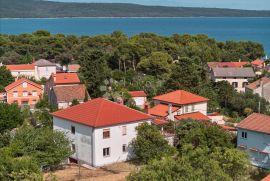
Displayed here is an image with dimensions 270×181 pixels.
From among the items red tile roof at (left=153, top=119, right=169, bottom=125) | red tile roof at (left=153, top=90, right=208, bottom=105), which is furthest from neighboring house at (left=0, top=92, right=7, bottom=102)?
red tile roof at (left=153, top=119, right=169, bottom=125)

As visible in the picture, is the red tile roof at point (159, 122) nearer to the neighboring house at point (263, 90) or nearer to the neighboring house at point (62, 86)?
the neighboring house at point (62, 86)

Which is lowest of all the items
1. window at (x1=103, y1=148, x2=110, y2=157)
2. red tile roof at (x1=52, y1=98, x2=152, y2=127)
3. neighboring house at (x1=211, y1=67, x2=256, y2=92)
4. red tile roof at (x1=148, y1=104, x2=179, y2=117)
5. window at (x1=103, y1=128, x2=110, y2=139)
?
window at (x1=103, y1=148, x2=110, y2=157)

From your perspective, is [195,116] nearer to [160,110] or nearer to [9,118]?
[160,110]

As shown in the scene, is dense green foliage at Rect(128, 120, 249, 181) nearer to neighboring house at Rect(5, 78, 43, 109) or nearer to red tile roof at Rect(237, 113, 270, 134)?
red tile roof at Rect(237, 113, 270, 134)

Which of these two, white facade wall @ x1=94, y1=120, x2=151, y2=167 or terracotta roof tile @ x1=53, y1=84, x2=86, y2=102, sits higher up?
terracotta roof tile @ x1=53, y1=84, x2=86, y2=102

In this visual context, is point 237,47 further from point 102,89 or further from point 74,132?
point 74,132

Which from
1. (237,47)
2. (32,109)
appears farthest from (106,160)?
(237,47)
